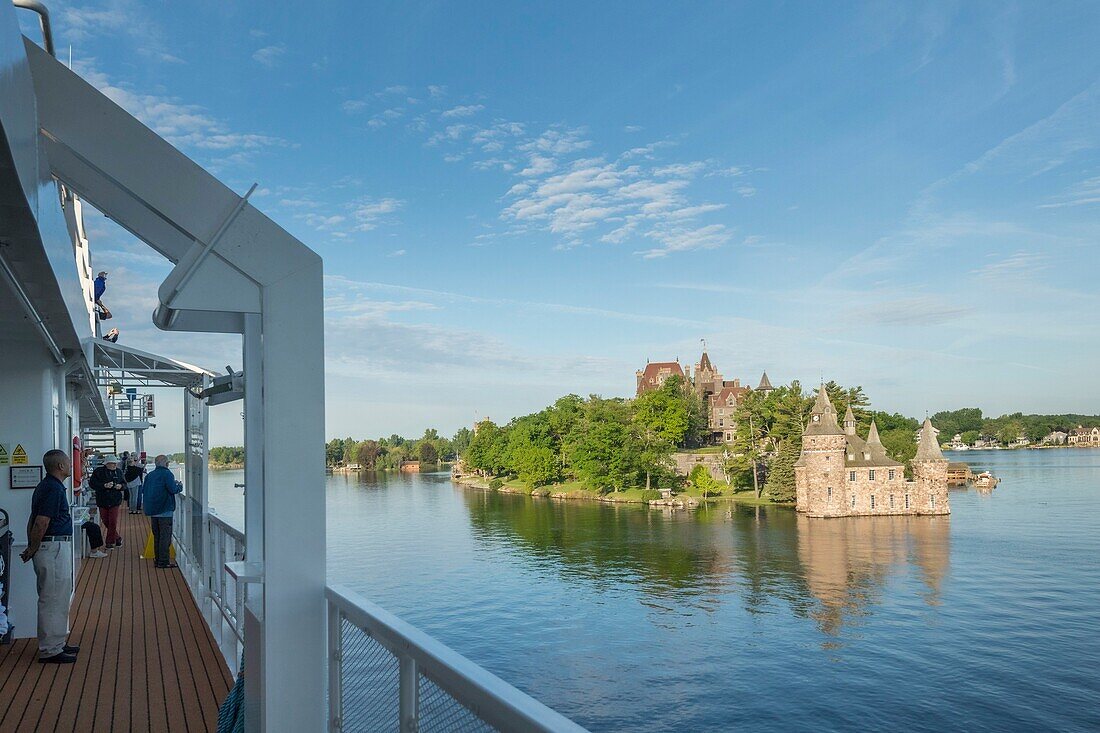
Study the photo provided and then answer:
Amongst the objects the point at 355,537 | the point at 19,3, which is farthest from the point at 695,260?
the point at 19,3

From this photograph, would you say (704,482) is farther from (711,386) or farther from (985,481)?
(985,481)

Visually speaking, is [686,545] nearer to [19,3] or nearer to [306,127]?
[306,127]

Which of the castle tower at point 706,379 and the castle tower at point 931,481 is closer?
the castle tower at point 931,481

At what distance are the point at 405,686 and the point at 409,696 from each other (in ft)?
0.09

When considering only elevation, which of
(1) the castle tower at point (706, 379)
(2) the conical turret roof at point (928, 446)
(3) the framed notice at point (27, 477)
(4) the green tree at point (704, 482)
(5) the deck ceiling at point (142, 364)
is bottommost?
(4) the green tree at point (704, 482)

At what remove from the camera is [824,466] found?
7231 cm

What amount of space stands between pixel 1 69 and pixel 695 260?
108473 mm

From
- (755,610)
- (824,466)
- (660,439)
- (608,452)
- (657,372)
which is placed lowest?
(755,610)

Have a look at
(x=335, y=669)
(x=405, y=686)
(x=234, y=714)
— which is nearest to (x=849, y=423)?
(x=234, y=714)

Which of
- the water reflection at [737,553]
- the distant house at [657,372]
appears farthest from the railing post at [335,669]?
the distant house at [657,372]

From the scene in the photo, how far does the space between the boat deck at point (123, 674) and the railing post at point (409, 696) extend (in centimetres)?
273

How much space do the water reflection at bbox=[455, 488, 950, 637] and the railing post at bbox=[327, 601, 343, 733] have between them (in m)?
44.1

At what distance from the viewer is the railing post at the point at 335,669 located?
2.78 meters

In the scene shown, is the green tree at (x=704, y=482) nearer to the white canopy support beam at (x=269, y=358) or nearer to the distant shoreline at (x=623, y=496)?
the distant shoreline at (x=623, y=496)
